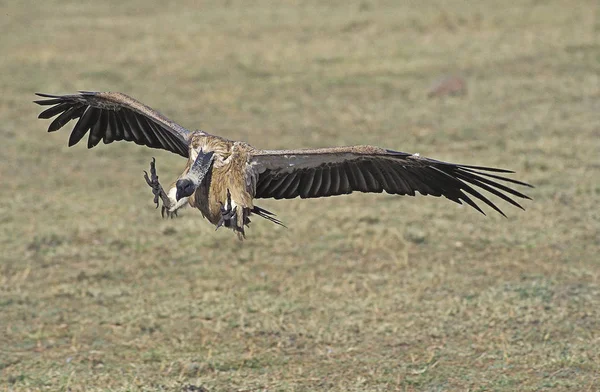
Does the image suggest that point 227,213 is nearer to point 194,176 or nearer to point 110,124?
point 194,176

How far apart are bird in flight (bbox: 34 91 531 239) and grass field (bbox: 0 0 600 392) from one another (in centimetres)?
105

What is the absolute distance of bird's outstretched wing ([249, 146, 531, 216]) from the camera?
546 centimetres

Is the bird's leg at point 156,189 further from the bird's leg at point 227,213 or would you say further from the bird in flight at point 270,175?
the bird's leg at point 227,213

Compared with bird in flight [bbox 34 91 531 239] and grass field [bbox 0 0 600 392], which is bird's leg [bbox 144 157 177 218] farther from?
grass field [bbox 0 0 600 392]

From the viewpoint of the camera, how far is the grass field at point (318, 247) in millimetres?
5992

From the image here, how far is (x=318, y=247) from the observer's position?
8.18 m

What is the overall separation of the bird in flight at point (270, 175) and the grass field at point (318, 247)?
1048 mm

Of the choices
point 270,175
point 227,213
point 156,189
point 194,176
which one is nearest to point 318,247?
point 270,175

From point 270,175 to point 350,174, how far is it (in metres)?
0.51

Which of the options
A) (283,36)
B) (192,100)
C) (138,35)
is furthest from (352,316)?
(138,35)

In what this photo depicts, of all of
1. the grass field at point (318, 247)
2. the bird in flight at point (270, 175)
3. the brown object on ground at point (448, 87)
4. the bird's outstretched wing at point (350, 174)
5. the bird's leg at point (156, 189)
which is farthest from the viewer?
the brown object on ground at point (448, 87)

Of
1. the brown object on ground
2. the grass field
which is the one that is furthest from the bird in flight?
the brown object on ground

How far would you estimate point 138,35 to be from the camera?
1869 cm

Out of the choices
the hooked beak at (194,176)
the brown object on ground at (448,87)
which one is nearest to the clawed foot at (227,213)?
the hooked beak at (194,176)
